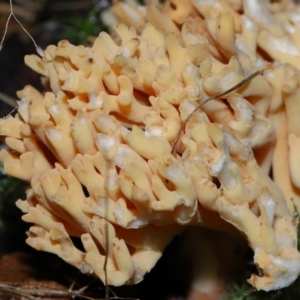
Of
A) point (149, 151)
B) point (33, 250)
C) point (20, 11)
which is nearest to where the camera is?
point (149, 151)

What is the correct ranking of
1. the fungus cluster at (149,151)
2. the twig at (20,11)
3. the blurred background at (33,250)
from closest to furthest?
the fungus cluster at (149,151) → the blurred background at (33,250) → the twig at (20,11)

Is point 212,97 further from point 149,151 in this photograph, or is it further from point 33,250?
point 33,250

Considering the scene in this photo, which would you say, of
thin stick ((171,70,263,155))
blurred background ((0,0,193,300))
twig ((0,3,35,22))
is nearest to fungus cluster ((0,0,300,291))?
thin stick ((171,70,263,155))

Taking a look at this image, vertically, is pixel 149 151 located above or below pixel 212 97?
below

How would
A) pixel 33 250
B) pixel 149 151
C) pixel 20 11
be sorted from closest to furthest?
pixel 149 151 < pixel 33 250 < pixel 20 11

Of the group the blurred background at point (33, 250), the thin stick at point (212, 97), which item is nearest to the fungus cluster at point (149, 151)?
the thin stick at point (212, 97)

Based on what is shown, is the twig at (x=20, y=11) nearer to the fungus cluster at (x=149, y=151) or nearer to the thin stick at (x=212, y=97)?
the fungus cluster at (x=149, y=151)

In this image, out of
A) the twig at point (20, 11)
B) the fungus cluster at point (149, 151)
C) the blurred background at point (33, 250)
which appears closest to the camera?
the fungus cluster at point (149, 151)

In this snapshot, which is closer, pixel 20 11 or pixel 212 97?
pixel 212 97

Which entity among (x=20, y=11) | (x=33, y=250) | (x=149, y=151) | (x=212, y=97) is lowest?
(x=20, y=11)

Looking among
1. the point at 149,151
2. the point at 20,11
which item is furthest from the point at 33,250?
the point at 20,11
